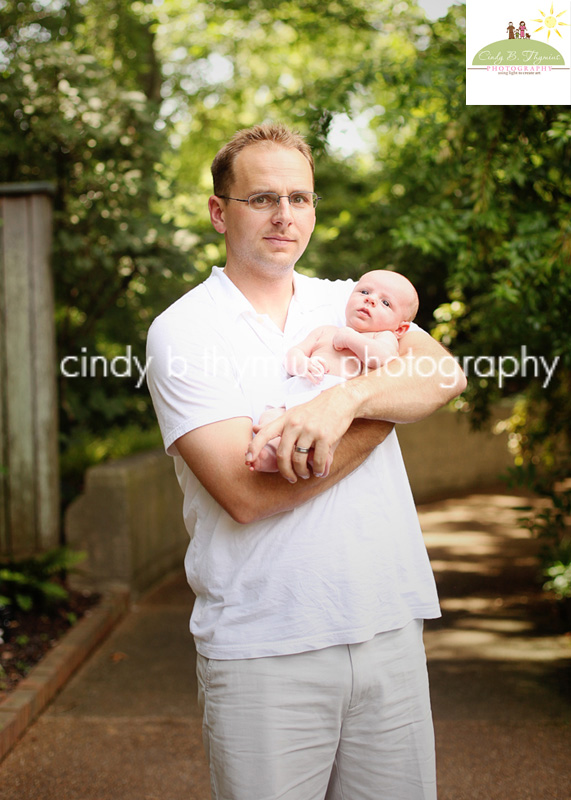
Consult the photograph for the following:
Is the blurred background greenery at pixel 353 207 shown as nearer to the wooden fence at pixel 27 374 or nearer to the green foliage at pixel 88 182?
the green foliage at pixel 88 182

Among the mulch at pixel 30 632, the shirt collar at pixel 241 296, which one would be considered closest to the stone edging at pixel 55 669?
the mulch at pixel 30 632

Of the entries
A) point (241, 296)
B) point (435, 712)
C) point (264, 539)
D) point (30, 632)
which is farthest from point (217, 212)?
point (30, 632)

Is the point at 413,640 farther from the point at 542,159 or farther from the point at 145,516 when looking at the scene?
the point at 145,516

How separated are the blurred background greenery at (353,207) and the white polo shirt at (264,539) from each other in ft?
5.72

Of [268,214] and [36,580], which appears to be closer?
[268,214]

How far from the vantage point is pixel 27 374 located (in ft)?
16.9

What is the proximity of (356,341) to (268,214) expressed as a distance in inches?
15.0

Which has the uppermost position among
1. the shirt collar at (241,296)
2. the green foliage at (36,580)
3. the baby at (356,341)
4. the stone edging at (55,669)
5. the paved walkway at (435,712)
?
the shirt collar at (241,296)

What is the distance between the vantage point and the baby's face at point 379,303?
1.96 metres

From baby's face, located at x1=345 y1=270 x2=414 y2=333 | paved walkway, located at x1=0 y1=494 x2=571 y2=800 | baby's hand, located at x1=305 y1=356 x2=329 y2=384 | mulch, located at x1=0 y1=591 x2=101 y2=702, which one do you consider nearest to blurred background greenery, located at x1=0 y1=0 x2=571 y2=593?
paved walkway, located at x1=0 y1=494 x2=571 y2=800

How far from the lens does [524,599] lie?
215 inches

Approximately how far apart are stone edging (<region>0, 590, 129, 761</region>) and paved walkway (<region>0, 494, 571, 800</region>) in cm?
6

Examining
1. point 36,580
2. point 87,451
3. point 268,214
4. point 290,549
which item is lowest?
point 36,580

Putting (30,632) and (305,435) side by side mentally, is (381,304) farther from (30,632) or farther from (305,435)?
(30,632)
